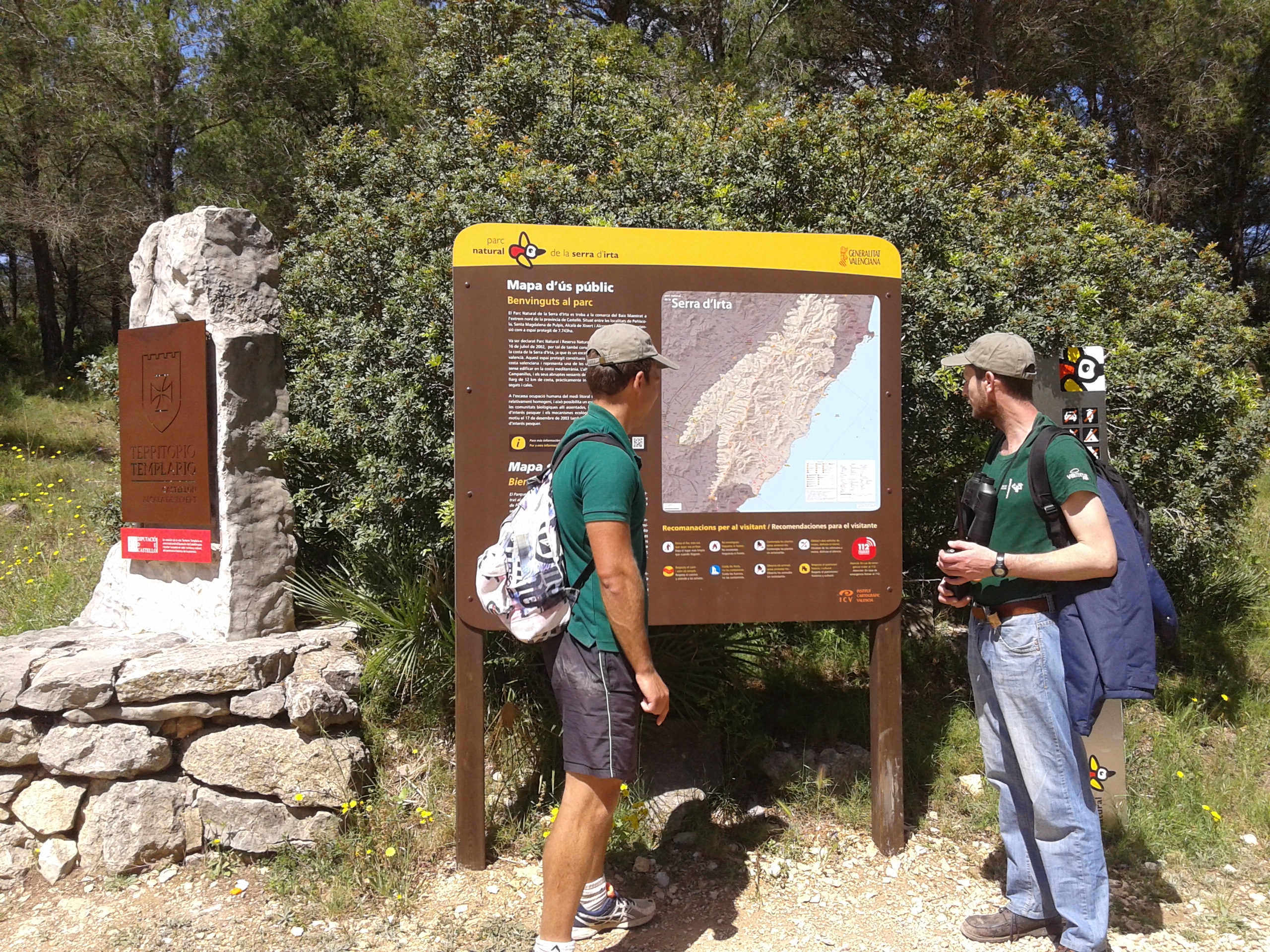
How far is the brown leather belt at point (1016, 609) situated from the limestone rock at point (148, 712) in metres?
3.07

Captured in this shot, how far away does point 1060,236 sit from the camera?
5133 millimetres

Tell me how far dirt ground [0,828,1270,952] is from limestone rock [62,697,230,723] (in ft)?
1.97

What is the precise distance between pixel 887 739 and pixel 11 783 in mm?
3630

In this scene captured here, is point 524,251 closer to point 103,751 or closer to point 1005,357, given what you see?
point 1005,357

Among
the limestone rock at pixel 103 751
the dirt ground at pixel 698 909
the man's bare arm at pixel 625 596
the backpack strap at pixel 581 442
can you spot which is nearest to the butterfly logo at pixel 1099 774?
the dirt ground at pixel 698 909

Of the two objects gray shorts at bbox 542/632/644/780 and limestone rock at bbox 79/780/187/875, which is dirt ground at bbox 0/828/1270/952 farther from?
gray shorts at bbox 542/632/644/780

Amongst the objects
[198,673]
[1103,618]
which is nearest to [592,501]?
[1103,618]

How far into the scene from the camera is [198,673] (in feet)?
12.4

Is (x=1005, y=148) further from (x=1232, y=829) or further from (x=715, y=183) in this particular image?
(x=1232, y=829)

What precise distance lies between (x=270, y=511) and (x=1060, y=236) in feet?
14.7

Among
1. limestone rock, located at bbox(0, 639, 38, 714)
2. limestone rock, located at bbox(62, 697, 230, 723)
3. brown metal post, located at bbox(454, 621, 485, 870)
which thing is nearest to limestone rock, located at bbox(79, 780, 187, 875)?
limestone rock, located at bbox(62, 697, 230, 723)

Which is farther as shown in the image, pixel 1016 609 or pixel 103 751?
pixel 103 751

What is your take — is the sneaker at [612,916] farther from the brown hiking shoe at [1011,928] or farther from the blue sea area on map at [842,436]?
the blue sea area on map at [842,436]

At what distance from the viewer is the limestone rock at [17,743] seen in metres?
3.76
